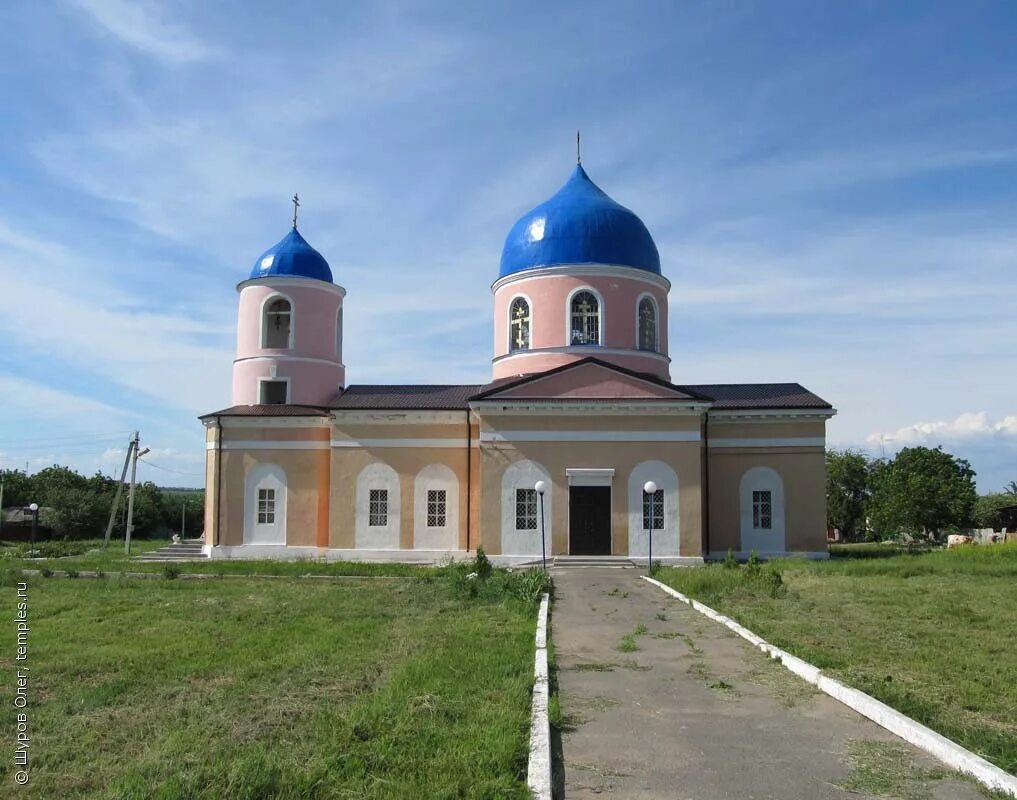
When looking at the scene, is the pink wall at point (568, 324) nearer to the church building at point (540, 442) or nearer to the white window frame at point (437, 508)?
the church building at point (540, 442)

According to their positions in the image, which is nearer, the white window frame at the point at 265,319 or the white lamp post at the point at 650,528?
the white lamp post at the point at 650,528

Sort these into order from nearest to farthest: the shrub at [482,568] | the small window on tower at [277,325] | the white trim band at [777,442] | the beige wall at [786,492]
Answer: the shrub at [482,568] < the beige wall at [786,492] < the white trim band at [777,442] < the small window on tower at [277,325]

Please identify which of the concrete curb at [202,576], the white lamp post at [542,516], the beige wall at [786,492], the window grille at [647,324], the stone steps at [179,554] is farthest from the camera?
the window grille at [647,324]

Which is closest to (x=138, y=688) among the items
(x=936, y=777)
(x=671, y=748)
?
(x=671, y=748)

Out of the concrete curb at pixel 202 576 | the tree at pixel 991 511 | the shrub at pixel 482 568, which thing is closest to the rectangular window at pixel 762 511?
the shrub at pixel 482 568

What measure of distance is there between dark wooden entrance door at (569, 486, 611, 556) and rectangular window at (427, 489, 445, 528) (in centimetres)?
387

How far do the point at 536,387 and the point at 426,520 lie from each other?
500 cm

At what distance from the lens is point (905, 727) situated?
6.52m

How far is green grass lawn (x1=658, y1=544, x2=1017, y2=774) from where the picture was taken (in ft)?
23.8

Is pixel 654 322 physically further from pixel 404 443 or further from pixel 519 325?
pixel 404 443

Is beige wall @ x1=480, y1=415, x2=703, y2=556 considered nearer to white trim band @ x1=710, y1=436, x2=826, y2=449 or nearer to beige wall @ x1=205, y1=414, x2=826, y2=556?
beige wall @ x1=205, y1=414, x2=826, y2=556

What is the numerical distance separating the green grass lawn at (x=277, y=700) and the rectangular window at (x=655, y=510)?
32.7 feet

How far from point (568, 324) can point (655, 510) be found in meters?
5.98

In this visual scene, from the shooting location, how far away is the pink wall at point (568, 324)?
85.7 ft
